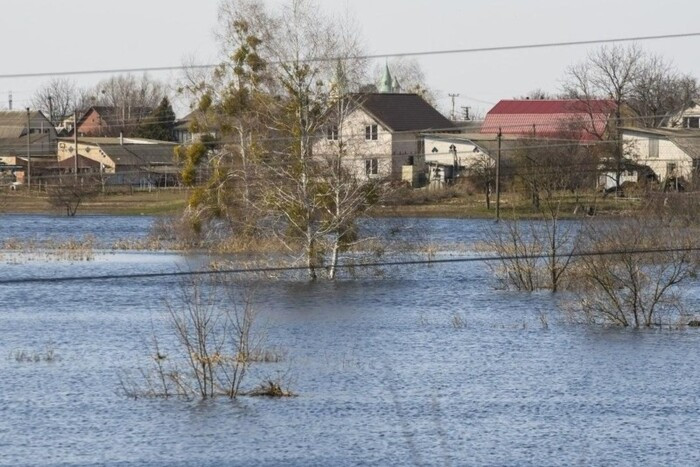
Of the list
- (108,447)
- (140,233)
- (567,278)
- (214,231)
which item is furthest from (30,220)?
(108,447)

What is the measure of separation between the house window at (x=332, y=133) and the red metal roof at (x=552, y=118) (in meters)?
36.9

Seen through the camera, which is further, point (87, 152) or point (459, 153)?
point (87, 152)

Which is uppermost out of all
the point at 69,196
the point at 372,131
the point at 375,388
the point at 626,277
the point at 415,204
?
the point at 372,131

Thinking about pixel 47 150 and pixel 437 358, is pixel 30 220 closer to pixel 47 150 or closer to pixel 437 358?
pixel 47 150

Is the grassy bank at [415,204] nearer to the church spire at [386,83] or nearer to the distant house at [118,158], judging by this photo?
the distant house at [118,158]

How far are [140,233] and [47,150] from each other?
164ft

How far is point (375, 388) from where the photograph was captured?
30.7 m

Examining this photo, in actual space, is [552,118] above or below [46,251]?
above

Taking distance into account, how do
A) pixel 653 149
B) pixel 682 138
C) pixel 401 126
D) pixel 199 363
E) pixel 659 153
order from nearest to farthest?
pixel 199 363
pixel 682 138
pixel 659 153
pixel 653 149
pixel 401 126

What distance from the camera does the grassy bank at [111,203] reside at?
8394 cm

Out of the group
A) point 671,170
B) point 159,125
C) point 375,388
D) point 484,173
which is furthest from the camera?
point 159,125

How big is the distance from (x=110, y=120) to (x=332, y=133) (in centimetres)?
9633

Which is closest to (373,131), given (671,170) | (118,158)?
(671,170)

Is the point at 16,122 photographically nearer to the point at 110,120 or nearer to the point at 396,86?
the point at 110,120
